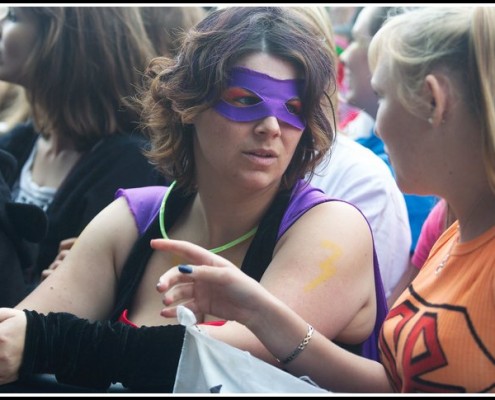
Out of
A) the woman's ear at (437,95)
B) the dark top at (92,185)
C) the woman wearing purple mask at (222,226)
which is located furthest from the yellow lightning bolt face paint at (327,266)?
the dark top at (92,185)

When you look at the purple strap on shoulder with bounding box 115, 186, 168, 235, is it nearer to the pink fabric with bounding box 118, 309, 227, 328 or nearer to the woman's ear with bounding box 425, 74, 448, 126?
the pink fabric with bounding box 118, 309, 227, 328

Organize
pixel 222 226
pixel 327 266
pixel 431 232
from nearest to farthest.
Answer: pixel 327 266, pixel 222 226, pixel 431 232

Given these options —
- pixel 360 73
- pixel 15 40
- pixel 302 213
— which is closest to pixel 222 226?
pixel 302 213

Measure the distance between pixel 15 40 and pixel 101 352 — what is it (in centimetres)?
189

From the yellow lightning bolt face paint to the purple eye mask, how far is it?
36 cm

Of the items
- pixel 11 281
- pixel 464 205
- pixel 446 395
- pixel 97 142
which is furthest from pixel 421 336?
pixel 97 142

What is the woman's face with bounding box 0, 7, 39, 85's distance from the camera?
144 inches

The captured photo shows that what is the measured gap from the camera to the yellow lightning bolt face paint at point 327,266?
2.36m

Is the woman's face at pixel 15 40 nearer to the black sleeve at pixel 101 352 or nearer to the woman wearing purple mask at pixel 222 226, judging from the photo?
the woman wearing purple mask at pixel 222 226

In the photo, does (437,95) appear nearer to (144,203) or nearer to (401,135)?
(401,135)

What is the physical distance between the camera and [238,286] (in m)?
2.04

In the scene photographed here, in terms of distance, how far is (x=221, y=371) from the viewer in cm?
212

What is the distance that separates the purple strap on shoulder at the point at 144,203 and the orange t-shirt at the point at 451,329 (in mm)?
833

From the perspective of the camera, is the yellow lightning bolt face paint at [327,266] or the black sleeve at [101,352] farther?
the yellow lightning bolt face paint at [327,266]
